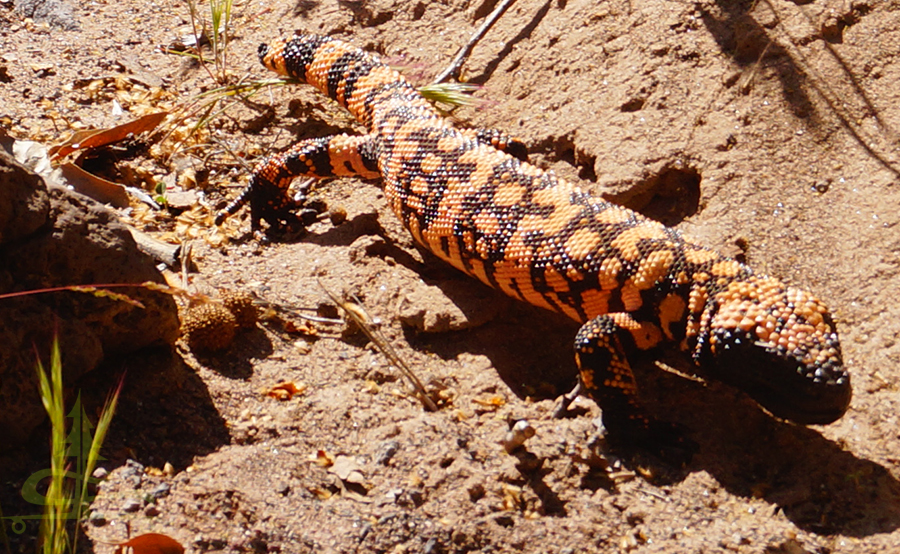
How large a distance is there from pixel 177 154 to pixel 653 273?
146 inches

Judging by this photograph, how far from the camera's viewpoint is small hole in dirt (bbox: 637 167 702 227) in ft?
17.6

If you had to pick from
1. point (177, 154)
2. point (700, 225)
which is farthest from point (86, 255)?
point (700, 225)

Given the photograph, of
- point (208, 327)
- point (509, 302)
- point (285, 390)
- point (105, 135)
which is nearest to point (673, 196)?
point (509, 302)

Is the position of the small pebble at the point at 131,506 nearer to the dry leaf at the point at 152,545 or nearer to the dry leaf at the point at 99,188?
the dry leaf at the point at 152,545

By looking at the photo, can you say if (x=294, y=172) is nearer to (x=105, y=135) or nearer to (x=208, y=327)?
(x=105, y=135)

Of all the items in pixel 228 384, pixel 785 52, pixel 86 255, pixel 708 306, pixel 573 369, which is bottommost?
pixel 573 369

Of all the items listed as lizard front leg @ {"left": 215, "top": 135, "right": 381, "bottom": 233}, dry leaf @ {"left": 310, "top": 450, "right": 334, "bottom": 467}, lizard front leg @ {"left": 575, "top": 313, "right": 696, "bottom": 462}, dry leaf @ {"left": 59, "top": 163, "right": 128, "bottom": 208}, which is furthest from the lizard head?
dry leaf @ {"left": 59, "top": 163, "right": 128, "bottom": 208}

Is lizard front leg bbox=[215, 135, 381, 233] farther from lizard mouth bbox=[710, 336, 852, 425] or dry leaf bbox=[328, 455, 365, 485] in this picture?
lizard mouth bbox=[710, 336, 852, 425]

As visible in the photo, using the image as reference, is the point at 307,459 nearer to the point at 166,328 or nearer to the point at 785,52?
the point at 166,328

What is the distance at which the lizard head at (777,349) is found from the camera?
12.4 ft

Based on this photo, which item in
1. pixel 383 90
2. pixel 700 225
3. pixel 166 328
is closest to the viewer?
pixel 166 328

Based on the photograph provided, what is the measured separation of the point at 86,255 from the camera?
371 cm

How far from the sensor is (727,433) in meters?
4.29

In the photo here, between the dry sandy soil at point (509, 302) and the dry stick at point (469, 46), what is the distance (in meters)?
0.10
